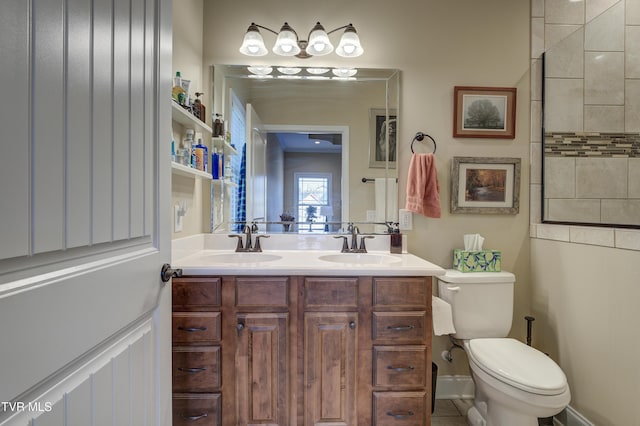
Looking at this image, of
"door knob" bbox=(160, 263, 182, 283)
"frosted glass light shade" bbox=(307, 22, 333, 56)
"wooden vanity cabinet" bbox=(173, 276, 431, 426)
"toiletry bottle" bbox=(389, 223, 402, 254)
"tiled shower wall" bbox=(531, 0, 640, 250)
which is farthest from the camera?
"toiletry bottle" bbox=(389, 223, 402, 254)

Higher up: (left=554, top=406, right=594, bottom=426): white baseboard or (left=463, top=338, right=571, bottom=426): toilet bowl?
(left=463, top=338, right=571, bottom=426): toilet bowl

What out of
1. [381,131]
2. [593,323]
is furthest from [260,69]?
[593,323]

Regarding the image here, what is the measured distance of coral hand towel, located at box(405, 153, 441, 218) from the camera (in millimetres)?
1781

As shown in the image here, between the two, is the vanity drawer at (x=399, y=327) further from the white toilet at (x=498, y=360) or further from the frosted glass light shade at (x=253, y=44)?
the frosted glass light shade at (x=253, y=44)

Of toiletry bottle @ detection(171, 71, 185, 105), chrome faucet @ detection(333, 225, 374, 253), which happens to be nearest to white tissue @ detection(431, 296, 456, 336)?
chrome faucet @ detection(333, 225, 374, 253)

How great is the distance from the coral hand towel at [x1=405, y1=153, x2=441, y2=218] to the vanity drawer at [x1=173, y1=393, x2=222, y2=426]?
1.45 metres

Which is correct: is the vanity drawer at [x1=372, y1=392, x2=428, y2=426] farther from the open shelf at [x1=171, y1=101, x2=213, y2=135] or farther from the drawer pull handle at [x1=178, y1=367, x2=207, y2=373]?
the open shelf at [x1=171, y1=101, x2=213, y2=135]

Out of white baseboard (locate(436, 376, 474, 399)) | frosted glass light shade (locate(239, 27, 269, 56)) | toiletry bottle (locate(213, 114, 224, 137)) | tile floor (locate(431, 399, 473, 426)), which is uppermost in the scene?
frosted glass light shade (locate(239, 27, 269, 56))

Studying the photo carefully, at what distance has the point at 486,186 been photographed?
73.4 inches

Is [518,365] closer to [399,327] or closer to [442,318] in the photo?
[442,318]

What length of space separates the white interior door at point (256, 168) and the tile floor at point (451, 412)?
5.12ft

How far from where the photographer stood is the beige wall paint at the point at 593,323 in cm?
129

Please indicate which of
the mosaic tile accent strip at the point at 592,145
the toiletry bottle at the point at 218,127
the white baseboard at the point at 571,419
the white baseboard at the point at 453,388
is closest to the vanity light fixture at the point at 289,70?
the toiletry bottle at the point at 218,127

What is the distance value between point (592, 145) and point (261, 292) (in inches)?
78.7
